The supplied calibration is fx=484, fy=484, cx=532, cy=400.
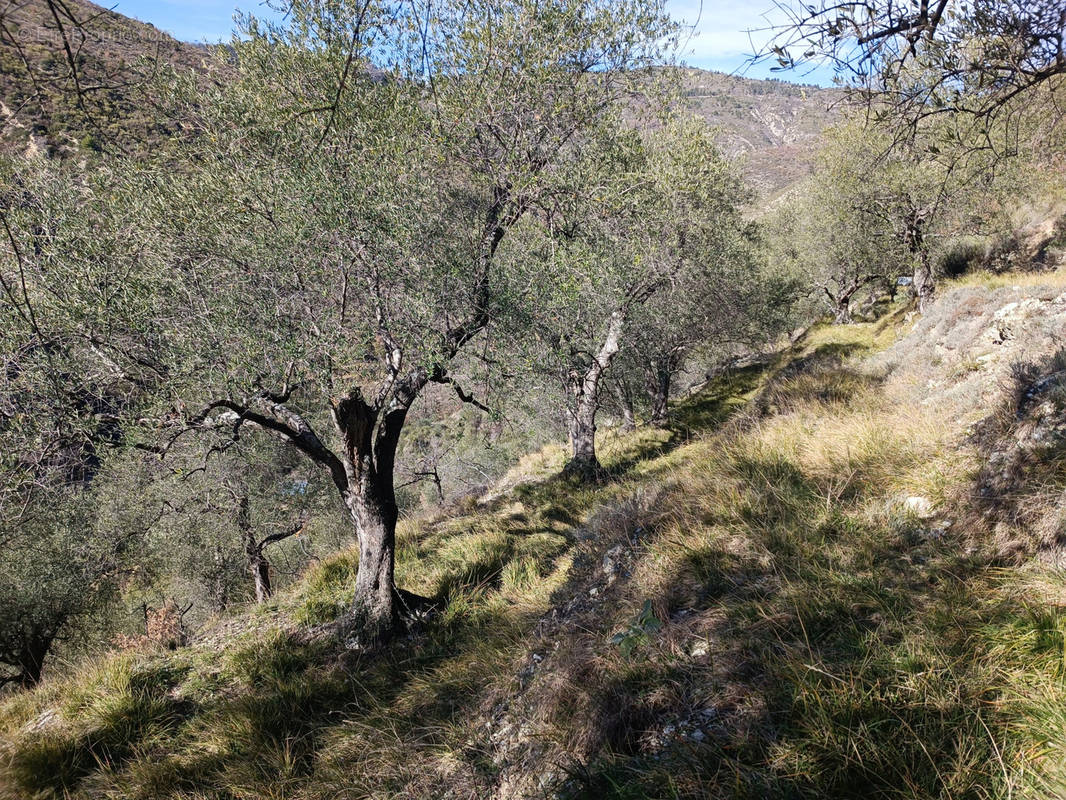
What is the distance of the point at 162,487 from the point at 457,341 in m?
13.6

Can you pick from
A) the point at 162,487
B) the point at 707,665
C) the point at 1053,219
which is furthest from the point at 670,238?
the point at 1053,219

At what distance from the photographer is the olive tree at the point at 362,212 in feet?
20.0

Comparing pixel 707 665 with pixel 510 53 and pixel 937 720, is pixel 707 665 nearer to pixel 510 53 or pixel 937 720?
pixel 937 720

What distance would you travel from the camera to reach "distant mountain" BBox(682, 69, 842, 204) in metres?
4.58

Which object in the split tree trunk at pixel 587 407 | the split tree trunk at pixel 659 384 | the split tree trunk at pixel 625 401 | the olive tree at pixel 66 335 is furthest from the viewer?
the split tree trunk at pixel 625 401

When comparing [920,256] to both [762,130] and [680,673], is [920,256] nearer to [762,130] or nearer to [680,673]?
[680,673]

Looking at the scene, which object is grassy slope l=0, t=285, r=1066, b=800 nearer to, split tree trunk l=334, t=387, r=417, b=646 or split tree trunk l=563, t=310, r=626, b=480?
split tree trunk l=334, t=387, r=417, b=646

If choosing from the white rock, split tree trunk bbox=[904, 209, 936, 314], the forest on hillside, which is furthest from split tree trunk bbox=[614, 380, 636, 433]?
the white rock

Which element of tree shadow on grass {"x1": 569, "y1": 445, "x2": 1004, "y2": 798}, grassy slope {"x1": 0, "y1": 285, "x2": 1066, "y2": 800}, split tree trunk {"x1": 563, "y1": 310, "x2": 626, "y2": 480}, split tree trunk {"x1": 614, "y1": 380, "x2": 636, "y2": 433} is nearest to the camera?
tree shadow on grass {"x1": 569, "y1": 445, "x2": 1004, "y2": 798}

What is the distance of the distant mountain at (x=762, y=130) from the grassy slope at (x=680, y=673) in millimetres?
3585

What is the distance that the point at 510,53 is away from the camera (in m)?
7.40

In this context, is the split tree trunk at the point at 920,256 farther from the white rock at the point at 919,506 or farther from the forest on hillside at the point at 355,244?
the white rock at the point at 919,506

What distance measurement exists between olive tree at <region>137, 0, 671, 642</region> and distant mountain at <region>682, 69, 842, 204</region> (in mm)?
2979

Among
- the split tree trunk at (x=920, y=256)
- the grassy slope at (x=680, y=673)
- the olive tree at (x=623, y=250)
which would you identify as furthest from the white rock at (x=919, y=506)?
the split tree trunk at (x=920, y=256)
